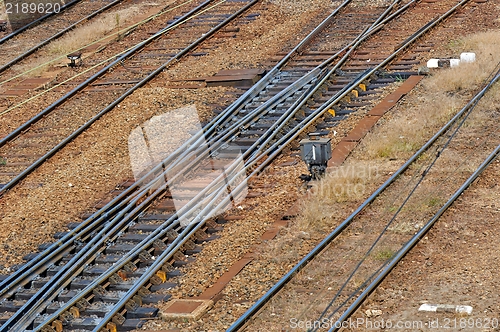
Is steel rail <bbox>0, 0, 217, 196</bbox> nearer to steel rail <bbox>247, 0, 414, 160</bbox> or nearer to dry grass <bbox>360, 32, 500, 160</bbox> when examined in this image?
steel rail <bbox>247, 0, 414, 160</bbox>

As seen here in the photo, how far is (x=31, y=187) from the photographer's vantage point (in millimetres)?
16656

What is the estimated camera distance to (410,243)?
12148 mm

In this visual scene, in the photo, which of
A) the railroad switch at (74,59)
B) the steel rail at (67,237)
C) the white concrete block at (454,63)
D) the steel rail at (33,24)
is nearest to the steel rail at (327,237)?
the white concrete block at (454,63)

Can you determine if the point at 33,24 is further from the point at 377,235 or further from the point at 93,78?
the point at 377,235

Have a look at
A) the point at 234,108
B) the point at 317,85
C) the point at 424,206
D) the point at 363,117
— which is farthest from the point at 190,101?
the point at 424,206

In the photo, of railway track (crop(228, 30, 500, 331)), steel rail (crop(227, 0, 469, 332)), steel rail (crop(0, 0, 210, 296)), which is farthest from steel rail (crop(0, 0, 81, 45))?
railway track (crop(228, 30, 500, 331))

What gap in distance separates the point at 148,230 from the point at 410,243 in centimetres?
444

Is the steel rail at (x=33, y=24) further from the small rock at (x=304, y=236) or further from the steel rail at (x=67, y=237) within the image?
the small rock at (x=304, y=236)

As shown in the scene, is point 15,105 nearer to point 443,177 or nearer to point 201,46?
point 201,46

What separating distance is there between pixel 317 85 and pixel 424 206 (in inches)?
250

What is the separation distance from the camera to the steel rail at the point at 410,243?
10485 millimetres

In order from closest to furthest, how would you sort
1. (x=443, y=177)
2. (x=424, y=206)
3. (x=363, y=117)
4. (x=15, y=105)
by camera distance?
(x=424, y=206) → (x=443, y=177) → (x=363, y=117) → (x=15, y=105)

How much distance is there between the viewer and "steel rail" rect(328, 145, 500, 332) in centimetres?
1049

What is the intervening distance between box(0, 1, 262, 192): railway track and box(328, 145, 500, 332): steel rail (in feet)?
26.9
